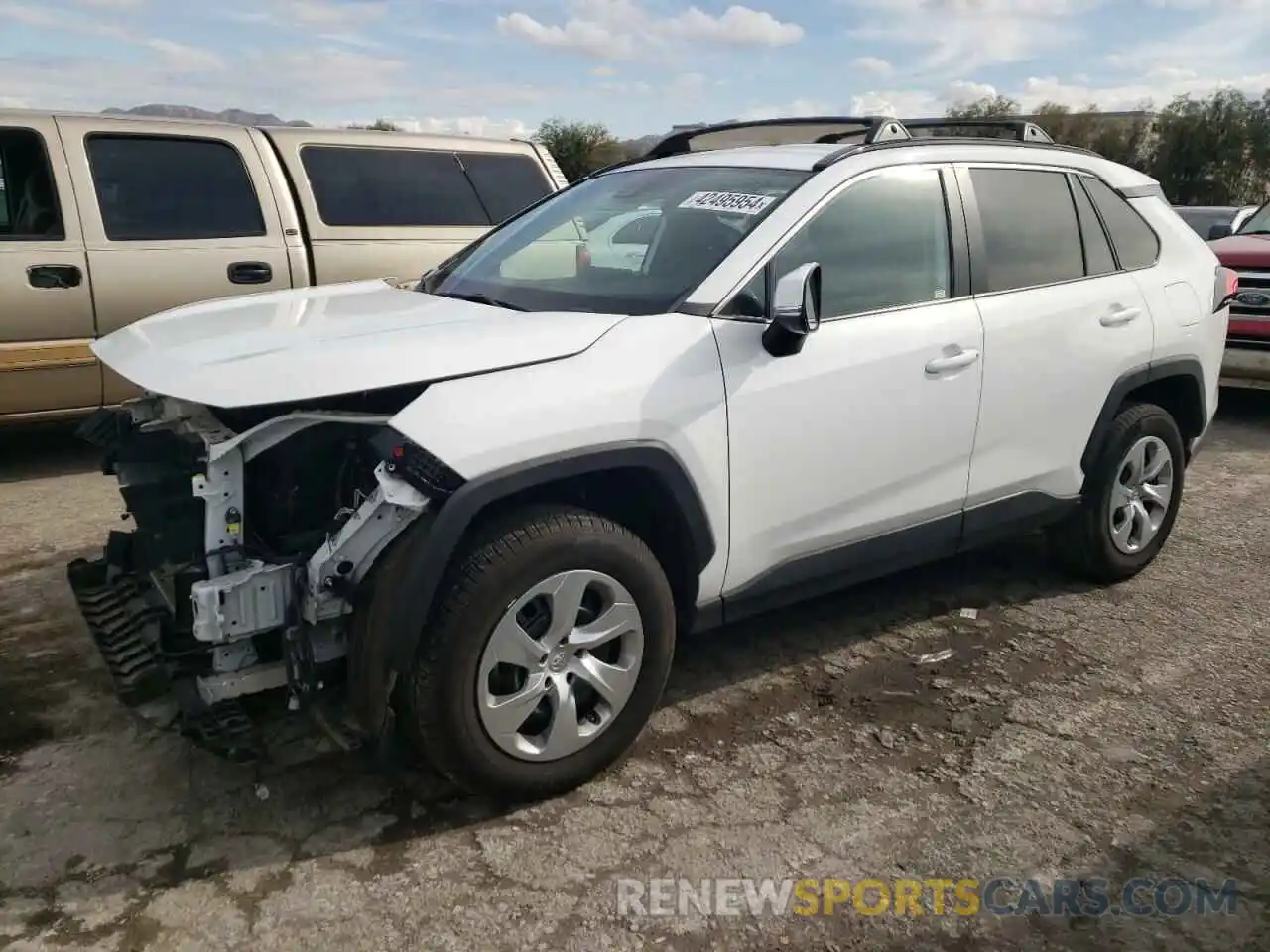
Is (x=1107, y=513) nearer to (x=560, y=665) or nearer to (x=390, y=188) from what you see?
(x=560, y=665)

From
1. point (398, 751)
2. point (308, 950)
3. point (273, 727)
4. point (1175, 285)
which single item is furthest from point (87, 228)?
point (1175, 285)

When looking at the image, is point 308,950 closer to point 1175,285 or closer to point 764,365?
point 764,365

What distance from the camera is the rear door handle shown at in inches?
237

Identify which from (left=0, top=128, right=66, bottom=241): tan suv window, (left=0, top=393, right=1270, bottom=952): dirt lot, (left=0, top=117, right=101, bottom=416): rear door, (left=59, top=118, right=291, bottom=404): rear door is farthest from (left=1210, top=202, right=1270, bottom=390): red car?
(left=0, top=128, right=66, bottom=241): tan suv window

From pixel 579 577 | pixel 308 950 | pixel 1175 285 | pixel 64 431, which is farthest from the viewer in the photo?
pixel 64 431

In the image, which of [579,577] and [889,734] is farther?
[889,734]

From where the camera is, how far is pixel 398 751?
9.16 ft

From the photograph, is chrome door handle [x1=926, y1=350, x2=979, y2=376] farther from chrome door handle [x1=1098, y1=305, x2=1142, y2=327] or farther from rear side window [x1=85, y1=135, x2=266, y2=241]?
rear side window [x1=85, y1=135, x2=266, y2=241]

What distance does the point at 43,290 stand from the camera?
5.54 metres

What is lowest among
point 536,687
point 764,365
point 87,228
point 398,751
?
point 398,751

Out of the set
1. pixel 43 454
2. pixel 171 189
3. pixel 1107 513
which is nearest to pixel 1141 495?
pixel 1107 513

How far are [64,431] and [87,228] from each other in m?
1.75

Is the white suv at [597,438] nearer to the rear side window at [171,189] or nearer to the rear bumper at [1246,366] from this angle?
the rear side window at [171,189]

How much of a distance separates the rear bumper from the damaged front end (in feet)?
23.6
